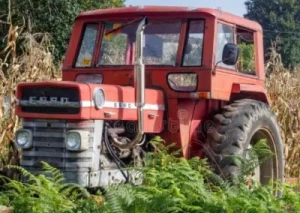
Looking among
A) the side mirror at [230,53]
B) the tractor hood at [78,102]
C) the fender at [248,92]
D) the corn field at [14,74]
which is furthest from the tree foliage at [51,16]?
the tractor hood at [78,102]

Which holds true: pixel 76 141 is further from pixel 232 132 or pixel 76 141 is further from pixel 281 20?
pixel 281 20

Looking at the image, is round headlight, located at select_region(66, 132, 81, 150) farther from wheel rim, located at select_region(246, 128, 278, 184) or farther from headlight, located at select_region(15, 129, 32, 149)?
wheel rim, located at select_region(246, 128, 278, 184)

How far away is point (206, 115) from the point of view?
9039 millimetres

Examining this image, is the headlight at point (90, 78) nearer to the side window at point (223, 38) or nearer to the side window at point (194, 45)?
the side window at point (194, 45)

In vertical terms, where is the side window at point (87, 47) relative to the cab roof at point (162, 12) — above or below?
below

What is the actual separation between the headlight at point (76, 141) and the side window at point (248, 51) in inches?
103

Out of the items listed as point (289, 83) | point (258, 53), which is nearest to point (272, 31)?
point (289, 83)

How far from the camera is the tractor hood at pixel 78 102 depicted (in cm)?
770

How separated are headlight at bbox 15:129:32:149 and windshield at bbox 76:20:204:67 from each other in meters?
1.53

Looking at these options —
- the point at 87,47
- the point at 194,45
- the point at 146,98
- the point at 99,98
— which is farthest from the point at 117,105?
the point at 87,47

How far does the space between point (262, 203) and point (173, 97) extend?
3.14 m

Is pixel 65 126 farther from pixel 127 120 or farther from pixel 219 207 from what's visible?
pixel 219 207

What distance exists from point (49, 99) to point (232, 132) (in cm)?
197

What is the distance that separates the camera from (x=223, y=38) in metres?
9.06
